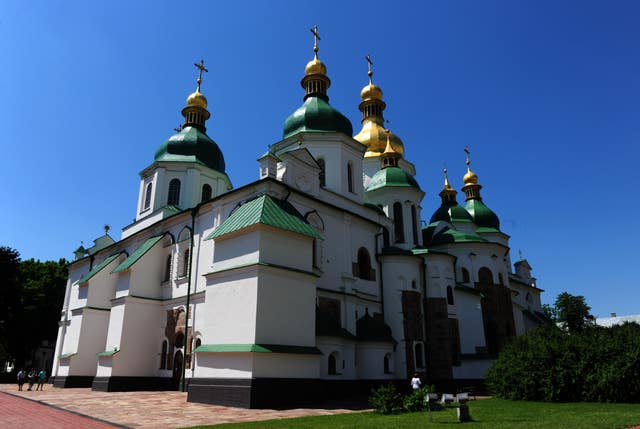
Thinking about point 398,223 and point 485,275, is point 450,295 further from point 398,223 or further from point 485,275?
point 485,275

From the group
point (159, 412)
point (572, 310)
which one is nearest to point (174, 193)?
point (159, 412)

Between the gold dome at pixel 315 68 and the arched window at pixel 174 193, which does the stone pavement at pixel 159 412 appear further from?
the gold dome at pixel 315 68

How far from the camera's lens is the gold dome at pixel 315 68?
96.4ft

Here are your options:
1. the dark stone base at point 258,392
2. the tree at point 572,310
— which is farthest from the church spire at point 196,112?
the tree at point 572,310

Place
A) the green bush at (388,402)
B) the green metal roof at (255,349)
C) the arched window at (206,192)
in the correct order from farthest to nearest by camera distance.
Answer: the arched window at (206,192), the green metal roof at (255,349), the green bush at (388,402)

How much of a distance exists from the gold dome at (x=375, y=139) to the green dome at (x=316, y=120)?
8266mm

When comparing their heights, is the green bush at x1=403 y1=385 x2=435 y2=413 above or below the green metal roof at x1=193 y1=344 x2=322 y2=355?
below

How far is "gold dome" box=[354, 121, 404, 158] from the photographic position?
117 ft

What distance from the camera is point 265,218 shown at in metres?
17.0

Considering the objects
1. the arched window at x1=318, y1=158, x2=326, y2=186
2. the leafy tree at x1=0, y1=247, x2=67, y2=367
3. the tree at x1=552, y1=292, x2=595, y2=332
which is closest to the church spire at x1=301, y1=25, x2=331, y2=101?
the arched window at x1=318, y1=158, x2=326, y2=186

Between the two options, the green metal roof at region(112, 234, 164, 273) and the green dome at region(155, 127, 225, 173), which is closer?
the green metal roof at region(112, 234, 164, 273)

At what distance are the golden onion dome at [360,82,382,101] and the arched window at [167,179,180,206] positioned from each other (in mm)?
18472

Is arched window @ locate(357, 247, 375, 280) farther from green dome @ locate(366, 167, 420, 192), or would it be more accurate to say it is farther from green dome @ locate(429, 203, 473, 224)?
green dome @ locate(429, 203, 473, 224)

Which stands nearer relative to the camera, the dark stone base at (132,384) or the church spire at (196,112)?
the dark stone base at (132,384)
